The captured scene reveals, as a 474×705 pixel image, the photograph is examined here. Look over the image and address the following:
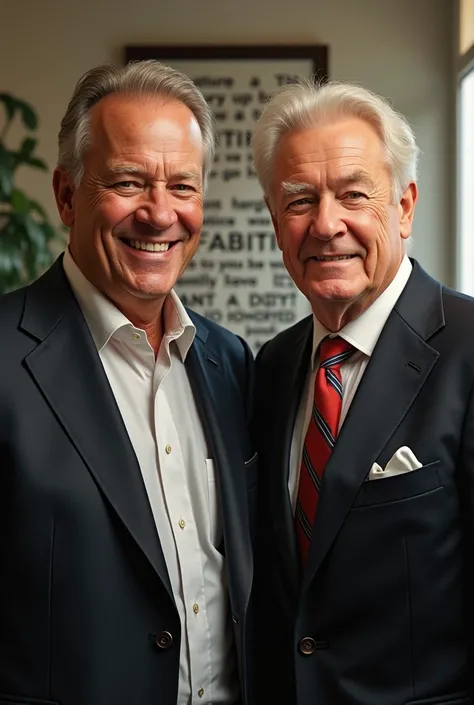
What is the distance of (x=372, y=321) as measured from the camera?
64.9 inches

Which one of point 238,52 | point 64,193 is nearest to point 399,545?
point 64,193

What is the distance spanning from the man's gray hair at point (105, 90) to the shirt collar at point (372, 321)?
0.51 meters

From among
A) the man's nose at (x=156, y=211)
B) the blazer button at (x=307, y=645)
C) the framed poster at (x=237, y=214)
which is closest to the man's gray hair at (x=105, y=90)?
the man's nose at (x=156, y=211)

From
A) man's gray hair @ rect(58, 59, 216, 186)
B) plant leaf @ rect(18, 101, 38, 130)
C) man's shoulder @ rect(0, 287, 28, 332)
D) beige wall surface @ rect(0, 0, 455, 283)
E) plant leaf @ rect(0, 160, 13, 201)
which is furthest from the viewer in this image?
beige wall surface @ rect(0, 0, 455, 283)

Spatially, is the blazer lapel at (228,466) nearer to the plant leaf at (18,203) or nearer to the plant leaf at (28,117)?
the plant leaf at (18,203)

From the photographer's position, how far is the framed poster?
3.75 meters

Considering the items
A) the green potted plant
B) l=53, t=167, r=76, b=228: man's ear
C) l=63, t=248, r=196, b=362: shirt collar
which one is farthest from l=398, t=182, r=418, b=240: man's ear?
the green potted plant

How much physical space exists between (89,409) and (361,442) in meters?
0.47

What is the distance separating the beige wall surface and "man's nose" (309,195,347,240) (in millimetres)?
2182

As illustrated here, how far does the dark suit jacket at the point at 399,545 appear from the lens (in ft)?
4.82

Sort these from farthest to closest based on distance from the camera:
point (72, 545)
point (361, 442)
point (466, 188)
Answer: point (466, 188) < point (361, 442) < point (72, 545)

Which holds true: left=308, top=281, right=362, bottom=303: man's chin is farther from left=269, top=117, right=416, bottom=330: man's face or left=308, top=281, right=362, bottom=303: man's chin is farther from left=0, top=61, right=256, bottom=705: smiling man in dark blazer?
left=0, top=61, right=256, bottom=705: smiling man in dark blazer

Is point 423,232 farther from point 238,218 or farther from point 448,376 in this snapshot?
point 448,376

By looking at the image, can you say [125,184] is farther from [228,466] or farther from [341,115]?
[228,466]
